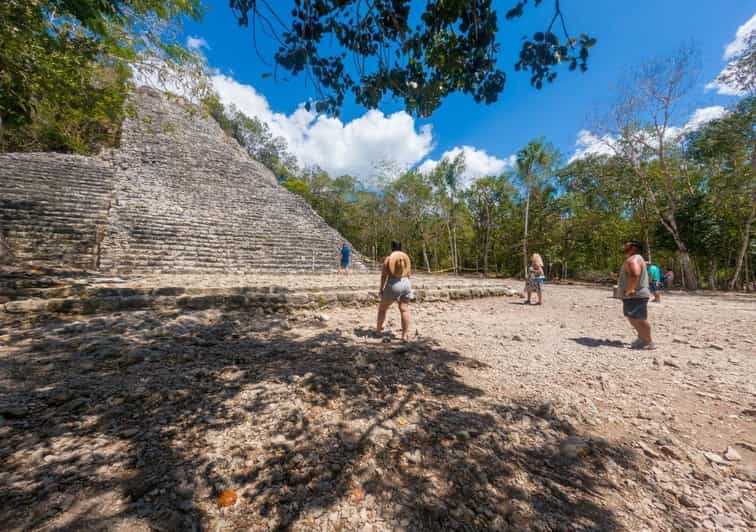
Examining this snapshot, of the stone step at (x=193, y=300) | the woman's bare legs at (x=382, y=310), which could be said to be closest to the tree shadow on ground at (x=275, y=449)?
the woman's bare legs at (x=382, y=310)

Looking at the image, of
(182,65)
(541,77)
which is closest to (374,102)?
(541,77)

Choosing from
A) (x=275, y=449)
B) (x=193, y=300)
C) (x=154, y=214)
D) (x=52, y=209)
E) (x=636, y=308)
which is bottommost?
(x=275, y=449)

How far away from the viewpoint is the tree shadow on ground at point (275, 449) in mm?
1273

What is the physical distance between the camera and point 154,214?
34.0ft

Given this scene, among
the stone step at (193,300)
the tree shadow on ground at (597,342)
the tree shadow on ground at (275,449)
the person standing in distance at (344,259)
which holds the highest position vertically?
the person standing in distance at (344,259)

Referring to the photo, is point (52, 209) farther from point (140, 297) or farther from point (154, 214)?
point (140, 297)

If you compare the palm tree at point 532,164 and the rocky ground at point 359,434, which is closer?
the rocky ground at point 359,434

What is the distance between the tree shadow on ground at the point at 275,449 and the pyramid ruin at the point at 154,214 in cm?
658

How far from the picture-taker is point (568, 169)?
1898cm

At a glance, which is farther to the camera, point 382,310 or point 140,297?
point 140,297

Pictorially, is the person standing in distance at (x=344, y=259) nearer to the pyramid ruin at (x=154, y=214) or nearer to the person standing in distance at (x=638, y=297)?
the pyramid ruin at (x=154, y=214)

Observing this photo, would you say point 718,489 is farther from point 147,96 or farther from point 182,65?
point 147,96

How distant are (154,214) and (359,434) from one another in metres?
12.2

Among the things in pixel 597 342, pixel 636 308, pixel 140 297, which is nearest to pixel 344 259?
pixel 140 297
